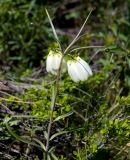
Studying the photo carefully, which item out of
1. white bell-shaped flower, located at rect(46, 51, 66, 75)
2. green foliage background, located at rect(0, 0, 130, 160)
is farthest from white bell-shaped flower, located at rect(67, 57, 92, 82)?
green foliage background, located at rect(0, 0, 130, 160)

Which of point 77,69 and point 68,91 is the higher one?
point 68,91

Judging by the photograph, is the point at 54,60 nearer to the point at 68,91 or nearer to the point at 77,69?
the point at 77,69

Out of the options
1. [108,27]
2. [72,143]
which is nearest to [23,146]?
[72,143]

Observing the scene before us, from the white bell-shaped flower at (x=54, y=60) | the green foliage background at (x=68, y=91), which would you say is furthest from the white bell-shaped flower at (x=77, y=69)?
the green foliage background at (x=68, y=91)

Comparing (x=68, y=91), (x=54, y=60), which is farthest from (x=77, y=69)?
(x=68, y=91)

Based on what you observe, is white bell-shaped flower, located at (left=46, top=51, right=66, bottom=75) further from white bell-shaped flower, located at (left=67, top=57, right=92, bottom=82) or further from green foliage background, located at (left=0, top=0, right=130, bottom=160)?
green foliage background, located at (left=0, top=0, right=130, bottom=160)

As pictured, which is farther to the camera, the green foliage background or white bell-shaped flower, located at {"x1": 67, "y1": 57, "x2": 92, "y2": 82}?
the green foliage background

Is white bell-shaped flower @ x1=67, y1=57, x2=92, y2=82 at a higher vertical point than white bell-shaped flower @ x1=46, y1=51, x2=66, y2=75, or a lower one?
lower

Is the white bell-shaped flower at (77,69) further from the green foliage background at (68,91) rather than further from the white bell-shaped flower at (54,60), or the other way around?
the green foliage background at (68,91)

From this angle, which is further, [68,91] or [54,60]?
[68,91]
